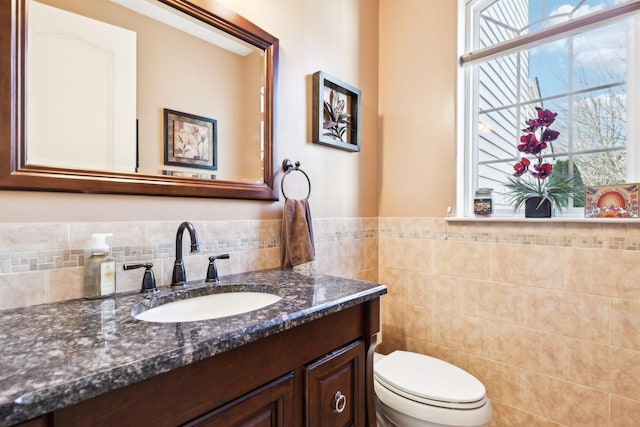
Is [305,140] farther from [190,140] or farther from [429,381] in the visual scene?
[429,381]

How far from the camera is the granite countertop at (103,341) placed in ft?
1.44

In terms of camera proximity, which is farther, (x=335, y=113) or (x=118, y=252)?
(x=335, y=113)

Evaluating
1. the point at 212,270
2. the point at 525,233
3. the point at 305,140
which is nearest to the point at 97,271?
the point at 212,270

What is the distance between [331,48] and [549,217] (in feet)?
4.46

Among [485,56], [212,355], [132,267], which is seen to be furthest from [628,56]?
[132,267]

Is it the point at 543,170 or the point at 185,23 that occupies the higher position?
the point at 185,23

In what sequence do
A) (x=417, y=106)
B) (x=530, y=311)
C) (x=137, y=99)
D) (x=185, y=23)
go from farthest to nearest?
(x=417, y=106) → (x=530, y=311) → (x=185, y=23) → (x=137, y=99)

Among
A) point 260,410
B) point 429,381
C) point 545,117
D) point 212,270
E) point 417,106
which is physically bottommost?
point 429,381

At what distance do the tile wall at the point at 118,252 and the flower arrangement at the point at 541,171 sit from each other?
42.0 inches

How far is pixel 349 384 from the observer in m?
0.97

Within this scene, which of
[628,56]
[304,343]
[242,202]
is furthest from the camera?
[628,56]

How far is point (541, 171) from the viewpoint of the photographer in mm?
1493

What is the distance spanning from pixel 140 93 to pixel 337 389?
3.58 feet

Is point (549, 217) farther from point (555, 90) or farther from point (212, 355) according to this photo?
point (212, 355)
